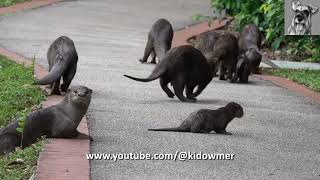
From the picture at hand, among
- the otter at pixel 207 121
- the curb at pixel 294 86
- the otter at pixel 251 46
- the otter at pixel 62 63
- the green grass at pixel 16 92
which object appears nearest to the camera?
the otter at pixel 207 121

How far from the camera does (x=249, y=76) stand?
1430cm

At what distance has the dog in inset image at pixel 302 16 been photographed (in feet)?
46.4

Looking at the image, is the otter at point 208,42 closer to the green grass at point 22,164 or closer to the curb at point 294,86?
the curb at point 294,86

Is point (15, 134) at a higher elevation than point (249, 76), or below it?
higher

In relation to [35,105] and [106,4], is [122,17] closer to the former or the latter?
[106,4]

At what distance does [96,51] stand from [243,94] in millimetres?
4356

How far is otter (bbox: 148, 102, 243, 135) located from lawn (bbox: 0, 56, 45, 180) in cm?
177

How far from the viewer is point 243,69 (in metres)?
13.4

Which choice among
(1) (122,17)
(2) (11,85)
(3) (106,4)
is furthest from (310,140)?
(3) (106,4)

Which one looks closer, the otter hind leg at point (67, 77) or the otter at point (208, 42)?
the otter hind leg at point (67, 77)

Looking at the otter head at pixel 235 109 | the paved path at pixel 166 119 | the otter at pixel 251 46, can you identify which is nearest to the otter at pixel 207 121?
the otter head at pixel 235 109

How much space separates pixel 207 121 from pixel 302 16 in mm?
5484

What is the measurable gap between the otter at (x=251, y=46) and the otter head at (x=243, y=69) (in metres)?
0.13

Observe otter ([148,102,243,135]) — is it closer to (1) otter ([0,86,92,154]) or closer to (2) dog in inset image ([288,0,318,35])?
(1) otter ([0,86,92,154])
